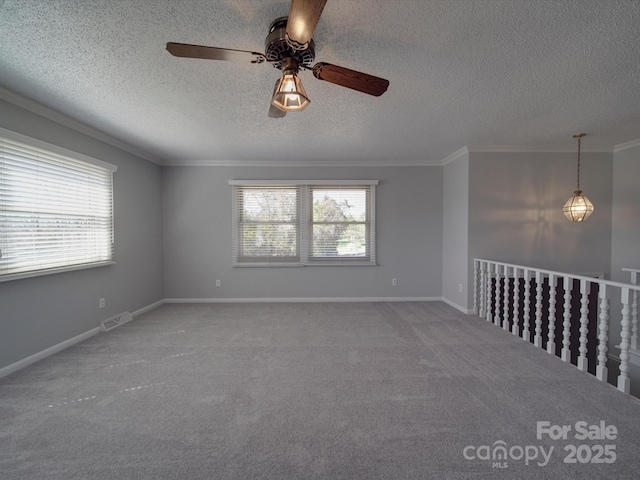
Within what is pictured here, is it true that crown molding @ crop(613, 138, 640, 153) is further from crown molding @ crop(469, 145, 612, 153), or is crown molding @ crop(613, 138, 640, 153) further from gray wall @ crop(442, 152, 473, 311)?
gray wall @ crop(442, 152, 473, 311)

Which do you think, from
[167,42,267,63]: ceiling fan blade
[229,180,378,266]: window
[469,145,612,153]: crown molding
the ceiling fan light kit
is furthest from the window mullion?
[167,42,267,63]: ceiling fan blade

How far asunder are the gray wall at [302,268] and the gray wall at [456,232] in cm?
14

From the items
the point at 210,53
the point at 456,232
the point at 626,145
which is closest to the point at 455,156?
the point at 456,232

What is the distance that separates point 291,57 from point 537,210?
4200mm

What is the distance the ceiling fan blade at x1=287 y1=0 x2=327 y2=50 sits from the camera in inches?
46.1

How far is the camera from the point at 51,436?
162 centimetres

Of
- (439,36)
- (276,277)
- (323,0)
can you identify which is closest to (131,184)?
(276,277)

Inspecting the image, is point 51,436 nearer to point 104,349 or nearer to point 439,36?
point 104,349

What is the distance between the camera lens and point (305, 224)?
4.68 meters

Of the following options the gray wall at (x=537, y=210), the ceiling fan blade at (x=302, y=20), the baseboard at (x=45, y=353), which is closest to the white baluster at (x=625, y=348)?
the gray wall at (x=537, y=210)

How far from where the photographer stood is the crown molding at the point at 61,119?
2365mm

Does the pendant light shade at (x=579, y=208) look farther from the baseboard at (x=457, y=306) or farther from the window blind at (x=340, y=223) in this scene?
the window blind at (x=340, y=223)

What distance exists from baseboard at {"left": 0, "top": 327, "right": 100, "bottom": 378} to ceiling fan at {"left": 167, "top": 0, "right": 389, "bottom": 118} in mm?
2999

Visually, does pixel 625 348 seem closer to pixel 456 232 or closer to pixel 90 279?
pixel 456 232
